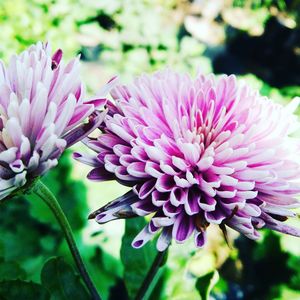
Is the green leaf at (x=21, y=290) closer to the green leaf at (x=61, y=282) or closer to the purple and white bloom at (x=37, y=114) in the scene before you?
the green leaf at (x=61, y=282)

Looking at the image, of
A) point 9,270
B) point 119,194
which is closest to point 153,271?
point 9,270

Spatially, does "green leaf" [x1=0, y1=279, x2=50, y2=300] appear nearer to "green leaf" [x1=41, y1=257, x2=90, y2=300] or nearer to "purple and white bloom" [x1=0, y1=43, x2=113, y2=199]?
"green leaf" [x1=41, y1=257, x2=90, y2=300]

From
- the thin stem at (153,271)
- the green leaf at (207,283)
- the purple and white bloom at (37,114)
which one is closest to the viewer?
the purple and white bloom at (37,114)

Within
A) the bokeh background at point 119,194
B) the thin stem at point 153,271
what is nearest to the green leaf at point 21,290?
the bokeh background at point 119,194

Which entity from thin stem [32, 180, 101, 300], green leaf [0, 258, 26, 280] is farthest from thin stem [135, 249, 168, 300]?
green leaf [0, 258, 26, 280]

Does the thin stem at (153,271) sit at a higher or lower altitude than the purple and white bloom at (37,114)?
lower

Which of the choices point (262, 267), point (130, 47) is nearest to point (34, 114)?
point (262, 267)

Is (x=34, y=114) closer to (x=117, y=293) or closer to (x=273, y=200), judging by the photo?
(x=273, y=200)
